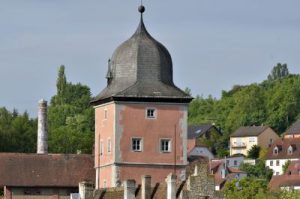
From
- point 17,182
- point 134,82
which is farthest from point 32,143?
point 134,82

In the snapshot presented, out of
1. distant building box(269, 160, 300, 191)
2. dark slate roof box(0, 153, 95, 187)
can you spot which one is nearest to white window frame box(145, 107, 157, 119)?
dark slate roof box(0, 153, 95, 187)

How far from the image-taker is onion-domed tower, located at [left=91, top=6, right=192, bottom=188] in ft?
285

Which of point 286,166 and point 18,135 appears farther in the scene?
point 286,166

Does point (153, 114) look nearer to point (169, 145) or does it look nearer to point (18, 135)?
point (169, 145)

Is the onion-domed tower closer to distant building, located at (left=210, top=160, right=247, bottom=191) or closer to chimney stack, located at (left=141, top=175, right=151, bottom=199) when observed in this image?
chimney stack, located at (left=141, top=175, right=151, bottom=199)

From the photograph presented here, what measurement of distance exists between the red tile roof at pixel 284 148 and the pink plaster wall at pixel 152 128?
100m

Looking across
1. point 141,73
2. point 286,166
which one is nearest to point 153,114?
point 141,73

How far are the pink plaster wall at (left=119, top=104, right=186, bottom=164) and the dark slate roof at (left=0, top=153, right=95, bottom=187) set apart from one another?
7915 mm

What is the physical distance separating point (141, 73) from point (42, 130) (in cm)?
2805

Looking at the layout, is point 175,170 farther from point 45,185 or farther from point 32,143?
point 32,143

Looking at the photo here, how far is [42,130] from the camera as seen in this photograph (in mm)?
115438

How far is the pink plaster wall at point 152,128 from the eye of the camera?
8719 cm

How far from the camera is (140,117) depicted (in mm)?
87562

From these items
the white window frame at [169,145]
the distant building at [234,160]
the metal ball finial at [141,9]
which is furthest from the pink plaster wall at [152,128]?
the distant building at [234,160]
